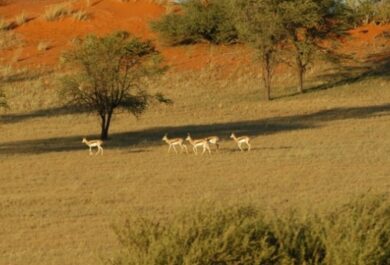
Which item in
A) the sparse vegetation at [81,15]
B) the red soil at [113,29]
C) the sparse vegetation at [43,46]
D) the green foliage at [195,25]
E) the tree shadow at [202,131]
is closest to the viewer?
the tree shadow at [202,131]

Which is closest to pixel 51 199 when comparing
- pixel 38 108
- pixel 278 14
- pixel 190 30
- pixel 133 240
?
pixel 133 240

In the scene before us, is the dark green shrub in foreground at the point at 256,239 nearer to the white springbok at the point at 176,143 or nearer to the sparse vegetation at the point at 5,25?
the white springbok at the point at 176,143

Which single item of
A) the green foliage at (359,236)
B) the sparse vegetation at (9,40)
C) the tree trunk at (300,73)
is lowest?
the green foliage at (359,236)

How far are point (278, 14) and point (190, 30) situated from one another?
11207 mm

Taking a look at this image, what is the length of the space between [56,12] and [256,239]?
60154mm

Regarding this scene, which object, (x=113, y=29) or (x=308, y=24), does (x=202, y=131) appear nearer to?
(x=308, y=24)

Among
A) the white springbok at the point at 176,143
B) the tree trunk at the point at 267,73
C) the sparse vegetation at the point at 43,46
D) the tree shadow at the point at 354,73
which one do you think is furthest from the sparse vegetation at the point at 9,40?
the white springbok at the point at 176,143

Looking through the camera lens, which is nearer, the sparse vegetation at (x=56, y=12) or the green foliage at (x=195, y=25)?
the green foliage at (x=195, y=25)

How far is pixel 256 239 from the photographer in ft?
34.9

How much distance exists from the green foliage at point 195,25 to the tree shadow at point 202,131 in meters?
18.2

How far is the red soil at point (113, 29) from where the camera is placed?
59469mm

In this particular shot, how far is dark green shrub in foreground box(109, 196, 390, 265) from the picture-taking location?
10.4 metres

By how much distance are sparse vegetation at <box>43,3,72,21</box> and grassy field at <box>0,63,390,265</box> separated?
678 inches

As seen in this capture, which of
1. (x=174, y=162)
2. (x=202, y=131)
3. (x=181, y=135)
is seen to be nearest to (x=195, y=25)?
(x=202, y=131)
